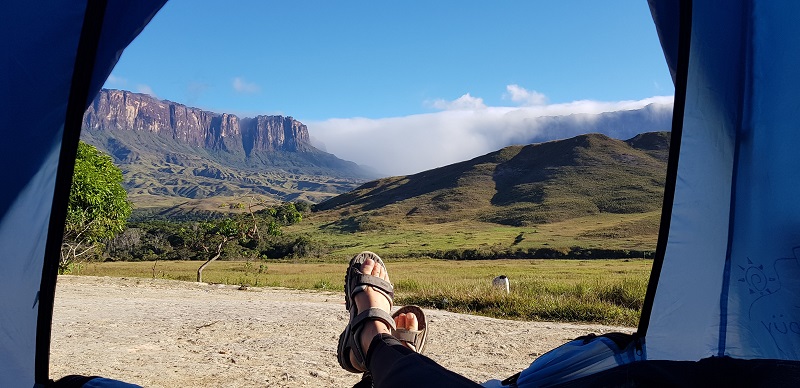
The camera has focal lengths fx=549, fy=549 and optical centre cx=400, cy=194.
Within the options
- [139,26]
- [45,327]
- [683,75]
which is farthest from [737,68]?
[45,327]

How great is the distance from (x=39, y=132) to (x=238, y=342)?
323 cm

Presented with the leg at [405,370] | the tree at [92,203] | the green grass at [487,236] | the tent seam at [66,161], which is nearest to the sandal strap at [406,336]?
the leg at [405,370]

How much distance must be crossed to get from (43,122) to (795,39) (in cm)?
289

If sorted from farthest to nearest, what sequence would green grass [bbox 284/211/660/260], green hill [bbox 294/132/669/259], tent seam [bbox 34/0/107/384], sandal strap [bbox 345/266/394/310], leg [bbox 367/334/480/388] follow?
1. green hill [bbox 294/132/669/259]
2. green grass [bbox 284/211/660/260]
3. sandal strap [bbox 345/266/394/310]
4. tent seam [bbox 34/0/107/384]
5. leg [bbox 367/334/480/388]

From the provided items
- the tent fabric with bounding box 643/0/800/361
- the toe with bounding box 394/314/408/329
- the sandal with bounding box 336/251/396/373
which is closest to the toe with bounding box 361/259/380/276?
the sandal with bounding box 336/251/396/373

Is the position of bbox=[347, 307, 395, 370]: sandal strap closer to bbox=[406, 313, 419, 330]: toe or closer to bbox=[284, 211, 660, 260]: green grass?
bbox=[406, 313, 419, 330]: toe

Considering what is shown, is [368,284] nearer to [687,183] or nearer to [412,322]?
[412,322]

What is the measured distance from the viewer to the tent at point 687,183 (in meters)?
1.89

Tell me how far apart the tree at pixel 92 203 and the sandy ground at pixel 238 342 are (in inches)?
247

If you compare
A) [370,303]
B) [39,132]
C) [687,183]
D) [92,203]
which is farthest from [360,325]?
[92,203]

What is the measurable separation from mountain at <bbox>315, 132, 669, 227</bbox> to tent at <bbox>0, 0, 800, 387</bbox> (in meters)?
81.9

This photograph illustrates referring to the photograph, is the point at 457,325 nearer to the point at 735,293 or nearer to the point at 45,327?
the point at 735,293

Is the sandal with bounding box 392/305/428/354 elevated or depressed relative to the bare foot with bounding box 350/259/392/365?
depressed

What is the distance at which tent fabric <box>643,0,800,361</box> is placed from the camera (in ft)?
7.47
